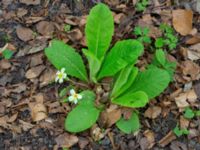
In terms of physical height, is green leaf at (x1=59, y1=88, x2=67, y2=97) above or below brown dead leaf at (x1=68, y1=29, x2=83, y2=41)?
below

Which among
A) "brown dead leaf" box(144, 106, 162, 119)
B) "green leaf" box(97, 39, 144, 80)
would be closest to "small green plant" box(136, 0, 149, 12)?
"green leaf" box(97, 39, 144, 80)

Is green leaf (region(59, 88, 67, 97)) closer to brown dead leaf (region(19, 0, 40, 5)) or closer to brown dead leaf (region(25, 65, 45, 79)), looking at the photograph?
brown dead leaf (region(25, 65, 45, 79))

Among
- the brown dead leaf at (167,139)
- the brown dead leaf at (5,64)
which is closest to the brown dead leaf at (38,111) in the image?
the brown dead leaf at (5,64)

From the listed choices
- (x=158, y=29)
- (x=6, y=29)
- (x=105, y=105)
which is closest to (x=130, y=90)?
(x=105, y=105)

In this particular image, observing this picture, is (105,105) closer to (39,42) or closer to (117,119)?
(117,119)

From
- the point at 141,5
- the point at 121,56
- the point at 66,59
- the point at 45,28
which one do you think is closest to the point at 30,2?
the point at 45,28
